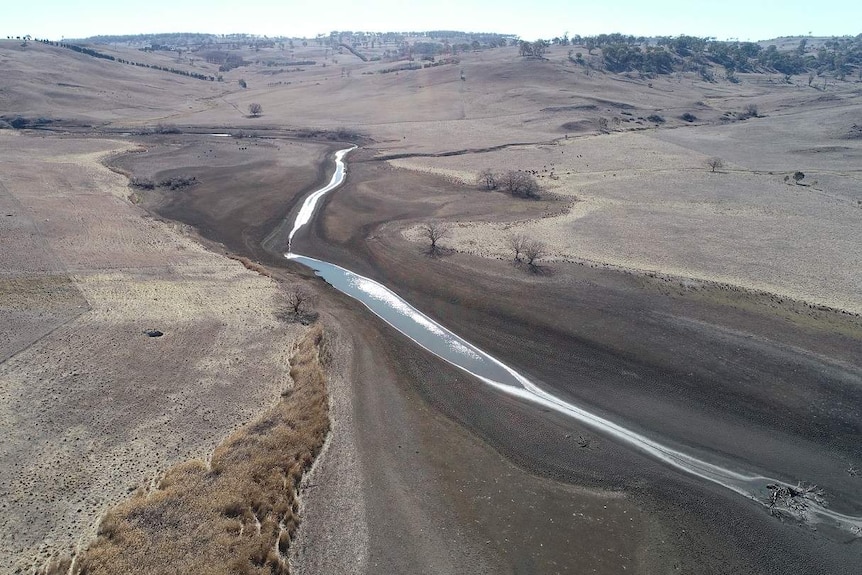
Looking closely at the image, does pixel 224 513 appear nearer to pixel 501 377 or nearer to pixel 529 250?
pixel 501 377

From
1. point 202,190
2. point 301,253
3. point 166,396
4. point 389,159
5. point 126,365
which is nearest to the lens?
point 166,396

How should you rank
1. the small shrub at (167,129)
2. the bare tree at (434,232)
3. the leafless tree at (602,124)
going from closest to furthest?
the bare tree at (434,232), the small shrub at (167,129), the leafless tree at (602,124)

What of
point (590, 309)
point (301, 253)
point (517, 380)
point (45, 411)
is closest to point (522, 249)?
point (590, 309)

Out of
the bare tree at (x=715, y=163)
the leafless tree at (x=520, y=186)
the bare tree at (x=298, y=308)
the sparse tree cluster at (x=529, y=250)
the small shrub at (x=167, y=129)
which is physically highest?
the small shrub at (x=167, y=129)

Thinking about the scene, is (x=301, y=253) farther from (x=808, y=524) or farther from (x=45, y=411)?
(x=808, y=524)

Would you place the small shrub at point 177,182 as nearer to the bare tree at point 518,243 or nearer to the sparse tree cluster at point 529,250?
the bare tree at point 518,243

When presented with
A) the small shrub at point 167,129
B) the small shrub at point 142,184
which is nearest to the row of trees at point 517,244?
the small shrub at point 142,184
